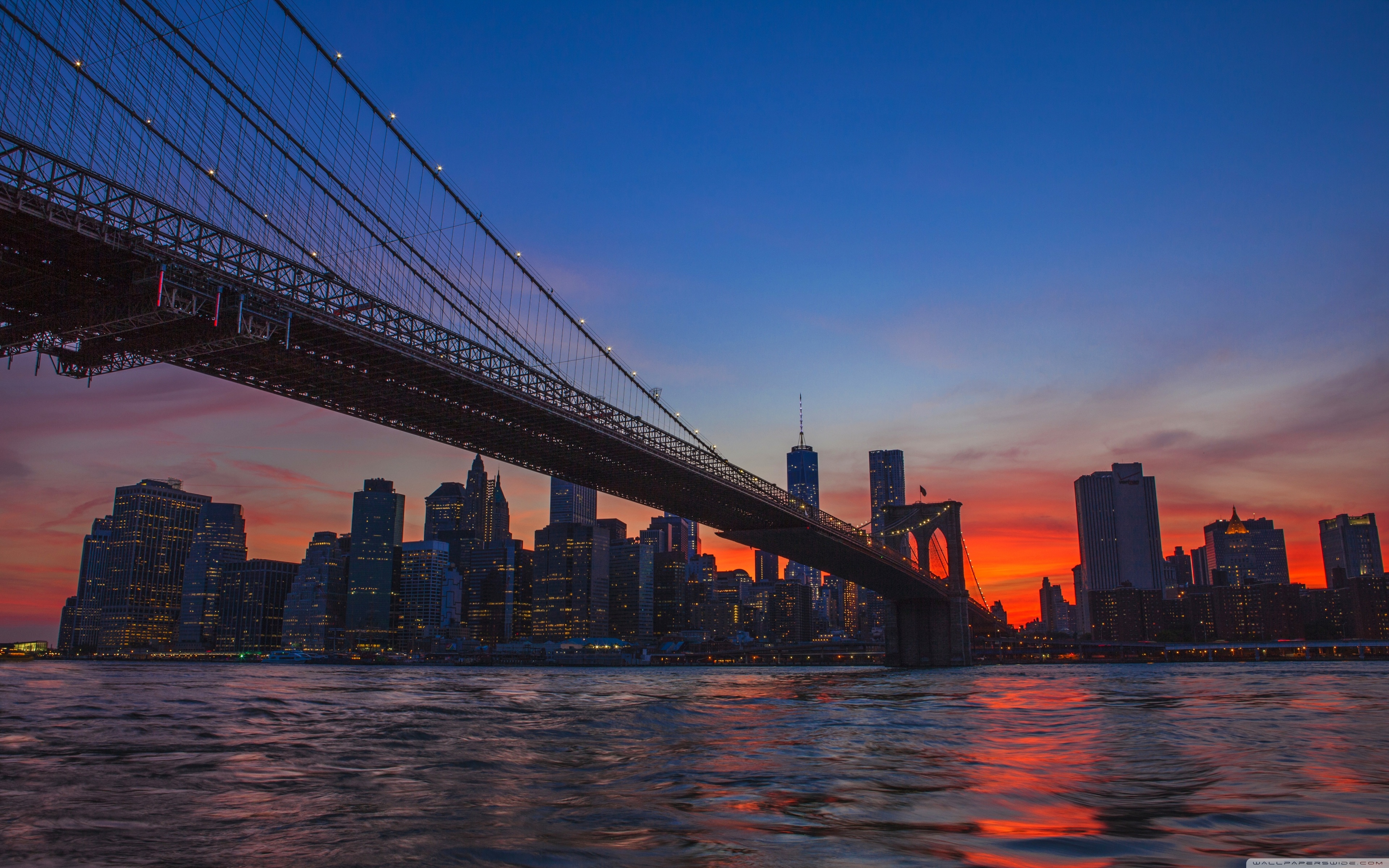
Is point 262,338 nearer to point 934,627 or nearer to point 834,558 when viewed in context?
point 834,558

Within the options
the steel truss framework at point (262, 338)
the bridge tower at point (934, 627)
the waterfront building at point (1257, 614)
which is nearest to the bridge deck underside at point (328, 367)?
the steel truss framework at point (262, 338)

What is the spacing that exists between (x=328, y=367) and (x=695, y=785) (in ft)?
86.0

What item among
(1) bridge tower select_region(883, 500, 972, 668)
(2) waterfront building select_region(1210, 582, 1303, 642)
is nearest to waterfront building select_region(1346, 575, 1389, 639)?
(2) waterfront building select_region(1210, 582, 1303, 642)

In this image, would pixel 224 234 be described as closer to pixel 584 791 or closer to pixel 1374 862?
pixel 584 791

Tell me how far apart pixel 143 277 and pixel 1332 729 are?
3108 centimetres

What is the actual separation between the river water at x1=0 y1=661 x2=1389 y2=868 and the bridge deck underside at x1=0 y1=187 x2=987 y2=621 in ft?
36.9

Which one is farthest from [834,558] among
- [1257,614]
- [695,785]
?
[1257,614]

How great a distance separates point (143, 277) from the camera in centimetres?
2350

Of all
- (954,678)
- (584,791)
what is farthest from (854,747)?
(954,678)

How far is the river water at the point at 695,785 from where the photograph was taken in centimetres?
758

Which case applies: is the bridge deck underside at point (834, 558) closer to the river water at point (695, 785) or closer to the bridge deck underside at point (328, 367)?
the bridge deck underside at point (328, 367)

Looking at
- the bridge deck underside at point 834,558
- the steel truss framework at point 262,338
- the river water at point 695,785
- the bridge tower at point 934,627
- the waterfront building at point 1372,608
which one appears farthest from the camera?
the waterfront building at point 1372,608

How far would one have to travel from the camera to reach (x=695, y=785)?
11.3 meters

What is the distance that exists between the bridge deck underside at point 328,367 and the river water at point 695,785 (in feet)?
36.9
